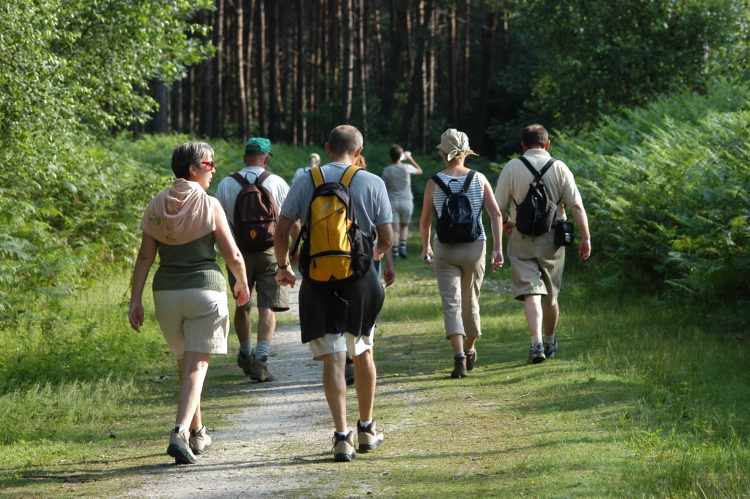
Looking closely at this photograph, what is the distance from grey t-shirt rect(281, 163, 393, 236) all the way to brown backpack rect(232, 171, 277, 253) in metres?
2.51

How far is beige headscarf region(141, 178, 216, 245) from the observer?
20.7ft

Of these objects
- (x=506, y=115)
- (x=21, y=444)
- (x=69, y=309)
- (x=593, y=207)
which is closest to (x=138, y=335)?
(x=69, y=309)

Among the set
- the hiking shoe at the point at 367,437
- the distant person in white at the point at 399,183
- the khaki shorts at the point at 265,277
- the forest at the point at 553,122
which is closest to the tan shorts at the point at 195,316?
the hiking shoe at the point at 367,437

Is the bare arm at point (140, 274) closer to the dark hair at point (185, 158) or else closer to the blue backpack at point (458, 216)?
the dark hair at point (185, 158)

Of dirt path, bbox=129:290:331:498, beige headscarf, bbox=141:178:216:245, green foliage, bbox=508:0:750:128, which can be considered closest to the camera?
dirt path, bbox=129:290:331:498

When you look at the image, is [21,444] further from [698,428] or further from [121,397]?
[698,428]

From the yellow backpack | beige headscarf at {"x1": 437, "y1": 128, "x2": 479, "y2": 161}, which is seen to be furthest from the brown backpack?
the yellow backpack

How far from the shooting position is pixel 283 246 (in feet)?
21.8

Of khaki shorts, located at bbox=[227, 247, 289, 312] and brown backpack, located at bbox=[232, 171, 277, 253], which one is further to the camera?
khaki shorts, located at bbox=[227, 247, 289, 312]

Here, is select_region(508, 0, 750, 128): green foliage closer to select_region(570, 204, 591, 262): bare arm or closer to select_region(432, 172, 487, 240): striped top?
select_region(570, 204, 591, 262): bare arm

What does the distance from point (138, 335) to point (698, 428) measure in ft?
22.3

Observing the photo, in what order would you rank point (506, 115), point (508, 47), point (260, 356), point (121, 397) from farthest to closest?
point (508, 47) → point (506, 115) → point (260, 356) → point (121, 397)

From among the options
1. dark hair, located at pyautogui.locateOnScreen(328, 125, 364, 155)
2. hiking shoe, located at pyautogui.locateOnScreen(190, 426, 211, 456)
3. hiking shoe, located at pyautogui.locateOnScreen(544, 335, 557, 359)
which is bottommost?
hiking shoe, located at pyautogui.locateOnScreen(544, 335, 557, 359)

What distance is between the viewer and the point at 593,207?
16375 mm
